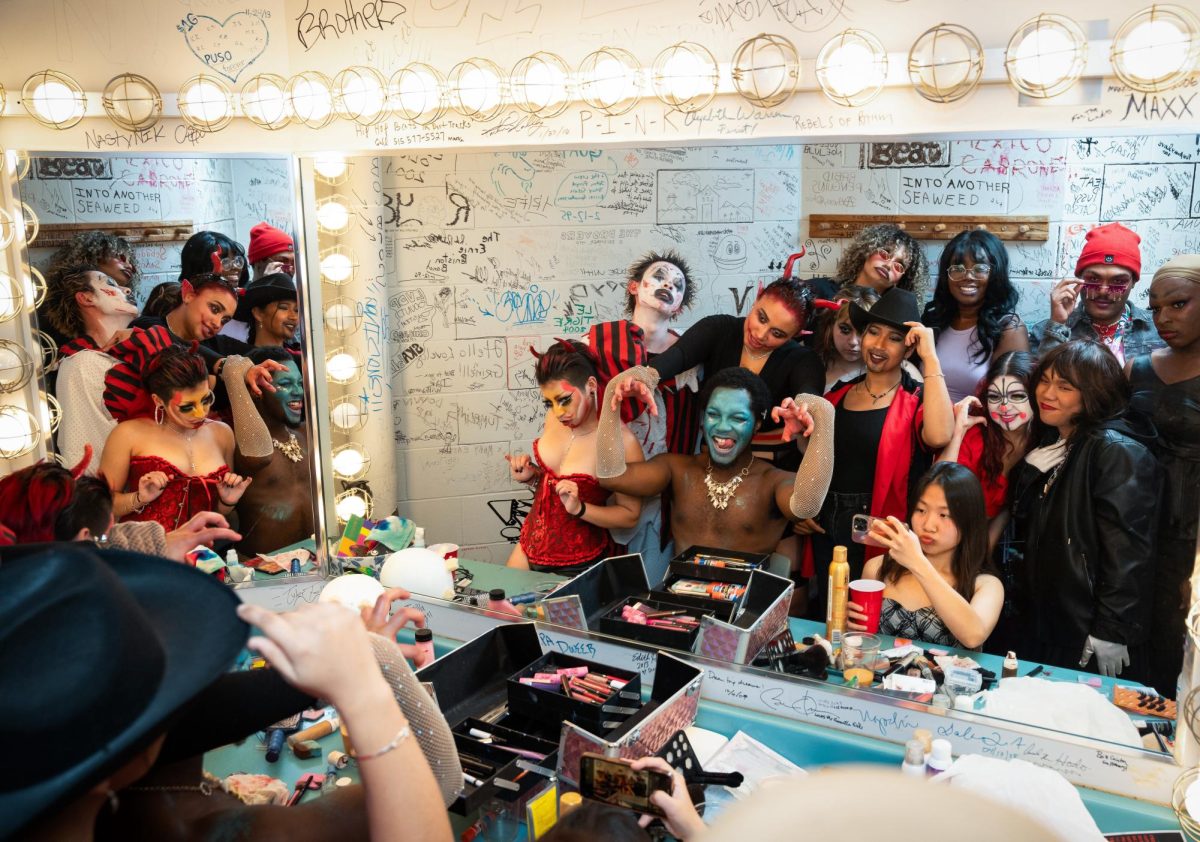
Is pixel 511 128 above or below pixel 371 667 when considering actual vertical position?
above

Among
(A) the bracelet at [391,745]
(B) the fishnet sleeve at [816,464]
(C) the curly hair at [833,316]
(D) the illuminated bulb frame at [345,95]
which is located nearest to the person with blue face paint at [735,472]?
(B) the fishnet sleeve at [816,464]

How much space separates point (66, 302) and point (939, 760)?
2572 millimetres

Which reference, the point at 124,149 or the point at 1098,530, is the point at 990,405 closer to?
the point at 1098,530

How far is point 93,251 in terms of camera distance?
2.63 metres

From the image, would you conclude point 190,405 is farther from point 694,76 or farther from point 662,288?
point 694,76

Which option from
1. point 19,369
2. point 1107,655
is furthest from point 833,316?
point 19,369

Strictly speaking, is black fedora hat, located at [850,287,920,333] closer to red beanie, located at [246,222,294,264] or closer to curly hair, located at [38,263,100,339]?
red beanie, located at [246,222,294,264]

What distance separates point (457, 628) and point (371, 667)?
5.15 ft

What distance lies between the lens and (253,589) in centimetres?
279

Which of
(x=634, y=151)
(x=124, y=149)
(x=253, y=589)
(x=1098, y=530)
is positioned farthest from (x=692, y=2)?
(x=253, y=589)

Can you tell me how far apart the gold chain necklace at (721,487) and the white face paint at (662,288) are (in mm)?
389

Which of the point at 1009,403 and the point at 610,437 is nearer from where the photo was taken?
the point at 1009,403

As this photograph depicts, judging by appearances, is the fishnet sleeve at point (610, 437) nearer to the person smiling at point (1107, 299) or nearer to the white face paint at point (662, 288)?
the white face paint at point (662, 288)

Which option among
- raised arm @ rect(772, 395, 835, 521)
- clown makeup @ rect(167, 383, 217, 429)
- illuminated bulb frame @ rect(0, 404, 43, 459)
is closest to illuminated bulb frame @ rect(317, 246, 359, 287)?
clown makeup @ rect(167, 383, 217, 429)
